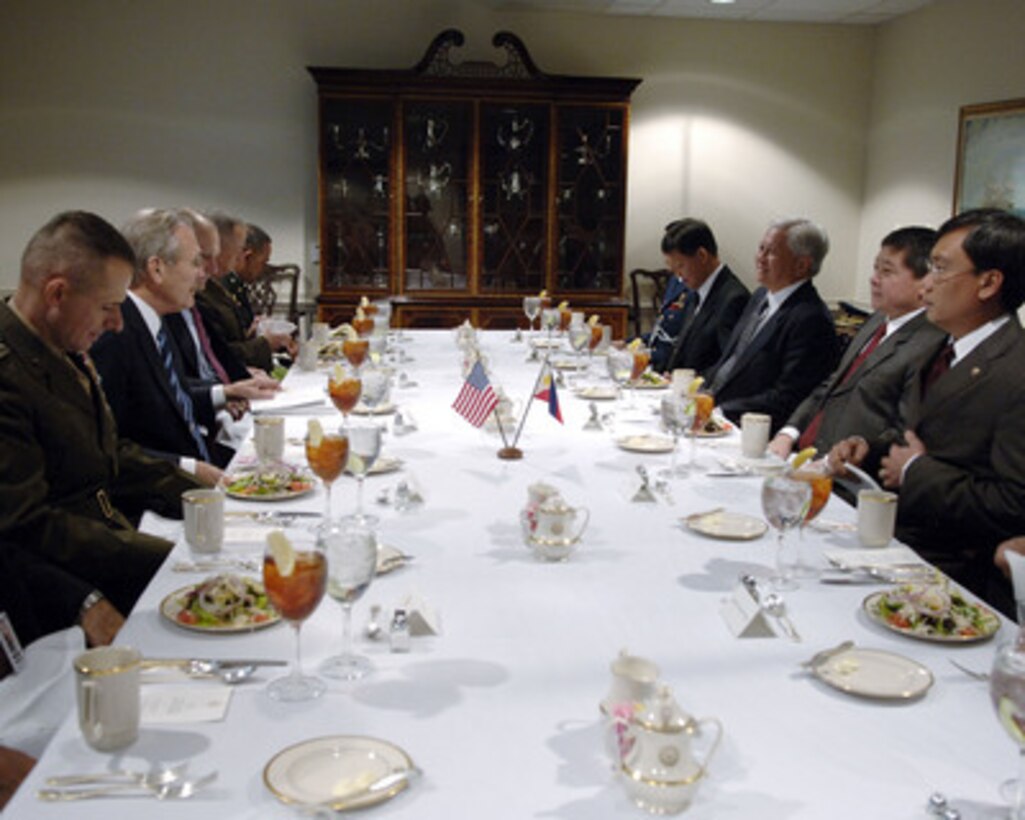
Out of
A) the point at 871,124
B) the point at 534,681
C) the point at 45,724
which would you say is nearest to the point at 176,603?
the point at 45,724

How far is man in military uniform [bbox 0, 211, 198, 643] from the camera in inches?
81.8

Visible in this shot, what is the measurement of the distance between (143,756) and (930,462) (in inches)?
79.3

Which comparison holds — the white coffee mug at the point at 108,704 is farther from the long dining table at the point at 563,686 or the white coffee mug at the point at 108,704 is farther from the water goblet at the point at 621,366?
the water goblet at the point at 621,366

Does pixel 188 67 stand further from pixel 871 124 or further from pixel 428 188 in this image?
pixel 871 124

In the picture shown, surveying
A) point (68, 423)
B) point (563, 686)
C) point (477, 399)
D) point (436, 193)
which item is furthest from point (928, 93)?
point (563, 686)

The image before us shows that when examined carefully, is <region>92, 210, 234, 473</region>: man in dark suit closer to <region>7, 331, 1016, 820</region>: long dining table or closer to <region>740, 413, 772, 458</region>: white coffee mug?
<region>7, 331, 1016, 820</region>: long dining table

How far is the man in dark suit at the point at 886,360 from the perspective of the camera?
125 inches

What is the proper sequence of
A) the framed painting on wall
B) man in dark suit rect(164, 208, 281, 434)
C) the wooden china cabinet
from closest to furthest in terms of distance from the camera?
1. man in dark suit rect(164, 208, 281, 434)
2. the framed painting on wall
3. the wooden china cabinet

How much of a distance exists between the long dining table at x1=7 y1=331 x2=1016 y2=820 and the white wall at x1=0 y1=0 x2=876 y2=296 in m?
5.22

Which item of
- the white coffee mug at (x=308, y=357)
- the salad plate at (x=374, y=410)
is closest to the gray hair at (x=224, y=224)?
the white coffee mug at (x=308, y=357)

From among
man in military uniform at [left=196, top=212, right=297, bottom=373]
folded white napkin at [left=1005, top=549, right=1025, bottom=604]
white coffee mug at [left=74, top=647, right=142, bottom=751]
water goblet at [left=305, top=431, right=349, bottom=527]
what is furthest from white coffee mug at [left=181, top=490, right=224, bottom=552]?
man in military uniform at [left=196, top=212, right=297, bottom=373]

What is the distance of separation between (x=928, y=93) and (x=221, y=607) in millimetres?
6507

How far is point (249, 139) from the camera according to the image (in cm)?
689

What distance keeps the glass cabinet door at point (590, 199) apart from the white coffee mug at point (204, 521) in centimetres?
532
